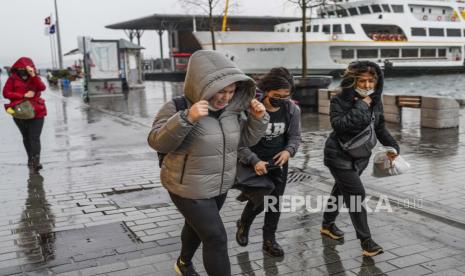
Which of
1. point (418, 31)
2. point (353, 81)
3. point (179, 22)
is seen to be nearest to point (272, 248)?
point (353, 81)

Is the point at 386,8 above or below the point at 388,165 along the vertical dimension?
above

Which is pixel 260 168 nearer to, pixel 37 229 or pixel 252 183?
pixel 252 183

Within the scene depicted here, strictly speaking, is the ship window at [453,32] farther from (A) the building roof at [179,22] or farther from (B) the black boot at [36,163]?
(B) the black boot at [36,163]

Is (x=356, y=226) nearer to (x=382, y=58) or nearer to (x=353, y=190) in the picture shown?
(x=353, y=190)

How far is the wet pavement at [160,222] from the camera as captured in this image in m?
3.99

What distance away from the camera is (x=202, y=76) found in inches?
120

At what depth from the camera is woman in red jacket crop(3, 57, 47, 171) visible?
7605 mm

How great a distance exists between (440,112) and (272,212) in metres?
7.88

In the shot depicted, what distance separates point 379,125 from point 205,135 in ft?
5.94

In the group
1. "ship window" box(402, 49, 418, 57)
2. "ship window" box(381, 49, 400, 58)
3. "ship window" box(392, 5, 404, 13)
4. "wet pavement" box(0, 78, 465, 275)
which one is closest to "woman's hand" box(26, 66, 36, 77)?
"wet pavement" box(0, 78, 465, 275)

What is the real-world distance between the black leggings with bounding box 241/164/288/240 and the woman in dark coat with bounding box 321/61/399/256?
0.42 m

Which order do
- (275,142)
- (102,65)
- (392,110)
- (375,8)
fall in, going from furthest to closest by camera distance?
(375,8) < (102,65) < (392,110) < (275,142)

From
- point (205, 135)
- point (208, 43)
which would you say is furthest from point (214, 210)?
point (208, 43)

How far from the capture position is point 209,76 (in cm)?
303
